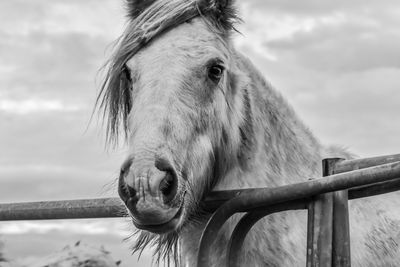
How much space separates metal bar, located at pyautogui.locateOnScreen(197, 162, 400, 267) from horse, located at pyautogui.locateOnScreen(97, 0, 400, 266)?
0.72 ft

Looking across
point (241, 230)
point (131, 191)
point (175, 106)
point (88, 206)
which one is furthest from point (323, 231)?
point (88, 206)

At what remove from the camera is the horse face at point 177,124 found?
3.21m

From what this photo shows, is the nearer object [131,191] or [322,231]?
[322,231]

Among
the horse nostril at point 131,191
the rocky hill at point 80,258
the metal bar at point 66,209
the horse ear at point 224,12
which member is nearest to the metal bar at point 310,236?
the horse nostril at point 131,191

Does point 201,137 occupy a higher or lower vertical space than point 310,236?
higher

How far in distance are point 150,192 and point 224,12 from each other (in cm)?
145

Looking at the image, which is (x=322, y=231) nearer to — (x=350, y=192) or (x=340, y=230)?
(x=340, y=230)

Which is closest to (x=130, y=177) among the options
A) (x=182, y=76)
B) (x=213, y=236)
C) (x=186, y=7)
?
(x=213, y=236)

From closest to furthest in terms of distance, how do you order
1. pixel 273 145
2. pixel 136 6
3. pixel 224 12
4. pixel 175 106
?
pixel 175 106 → pixel 273 145 → pixel 224 12 → pixel 136 6

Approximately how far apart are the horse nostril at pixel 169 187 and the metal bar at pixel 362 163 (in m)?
0.71

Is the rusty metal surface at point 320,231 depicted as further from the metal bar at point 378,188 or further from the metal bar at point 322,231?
the metal bar at point 378,188

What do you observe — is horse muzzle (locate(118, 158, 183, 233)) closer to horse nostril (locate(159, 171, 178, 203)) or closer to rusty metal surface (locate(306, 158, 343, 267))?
horse nostril (locate(159, 171, 178, 203))

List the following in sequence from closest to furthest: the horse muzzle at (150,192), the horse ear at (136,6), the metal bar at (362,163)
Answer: the horse muzzle at (150,192), the metal bar at (362,163), the horse ear at (136,6)

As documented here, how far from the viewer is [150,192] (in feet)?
10.3
